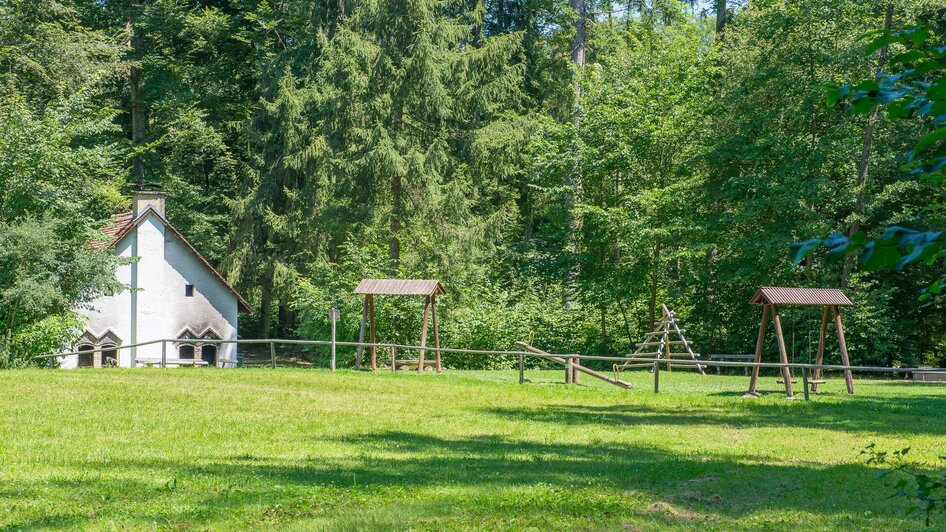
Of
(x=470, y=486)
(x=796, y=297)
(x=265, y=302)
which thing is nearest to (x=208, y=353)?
(x=265, y=302)

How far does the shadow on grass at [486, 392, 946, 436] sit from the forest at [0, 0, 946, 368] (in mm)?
10665

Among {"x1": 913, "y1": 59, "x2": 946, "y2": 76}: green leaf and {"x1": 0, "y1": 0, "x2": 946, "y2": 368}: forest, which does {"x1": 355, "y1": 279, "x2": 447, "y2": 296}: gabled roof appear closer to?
{"x1": 0, "y1": 0, "x2": 946, "y2": 368}: forest

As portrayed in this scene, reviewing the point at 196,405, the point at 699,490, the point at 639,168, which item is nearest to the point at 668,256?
the point at 639,168

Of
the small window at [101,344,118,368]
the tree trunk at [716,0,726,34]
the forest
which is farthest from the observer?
the tree trunk at [716,0,726,34]

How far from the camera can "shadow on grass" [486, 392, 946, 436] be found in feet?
50.4

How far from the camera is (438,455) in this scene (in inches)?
465

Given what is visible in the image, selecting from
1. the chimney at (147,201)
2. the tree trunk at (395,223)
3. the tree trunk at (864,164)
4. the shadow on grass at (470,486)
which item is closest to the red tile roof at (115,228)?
the chimney at (147,201)

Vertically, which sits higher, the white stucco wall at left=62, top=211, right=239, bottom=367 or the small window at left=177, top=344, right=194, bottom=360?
the white stucco wall at left=62, top=211, right=239, bottom=367

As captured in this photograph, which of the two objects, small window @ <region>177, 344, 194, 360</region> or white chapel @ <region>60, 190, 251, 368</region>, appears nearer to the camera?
white chapel @ <region>60, 190, 251, 368</region>

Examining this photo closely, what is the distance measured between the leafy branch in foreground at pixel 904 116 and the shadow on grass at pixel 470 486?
5.43 m

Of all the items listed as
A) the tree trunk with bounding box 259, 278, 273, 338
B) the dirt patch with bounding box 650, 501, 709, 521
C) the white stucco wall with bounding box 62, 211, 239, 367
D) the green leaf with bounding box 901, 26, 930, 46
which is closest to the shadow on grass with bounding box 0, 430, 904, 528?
the dirt patch with bounding box 650, 501, 709, 521

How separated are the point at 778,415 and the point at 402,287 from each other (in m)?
11.2

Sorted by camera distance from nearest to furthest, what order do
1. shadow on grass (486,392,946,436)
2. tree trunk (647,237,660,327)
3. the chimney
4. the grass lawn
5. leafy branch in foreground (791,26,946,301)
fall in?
leafy branch in foreground (791,26,946,301) < the grass lawn < shadow on grass (486,392,946,436) < tree trunk (647,237,660,327) < the chimney

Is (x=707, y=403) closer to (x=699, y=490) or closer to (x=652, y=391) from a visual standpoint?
(x=652, y=391)
